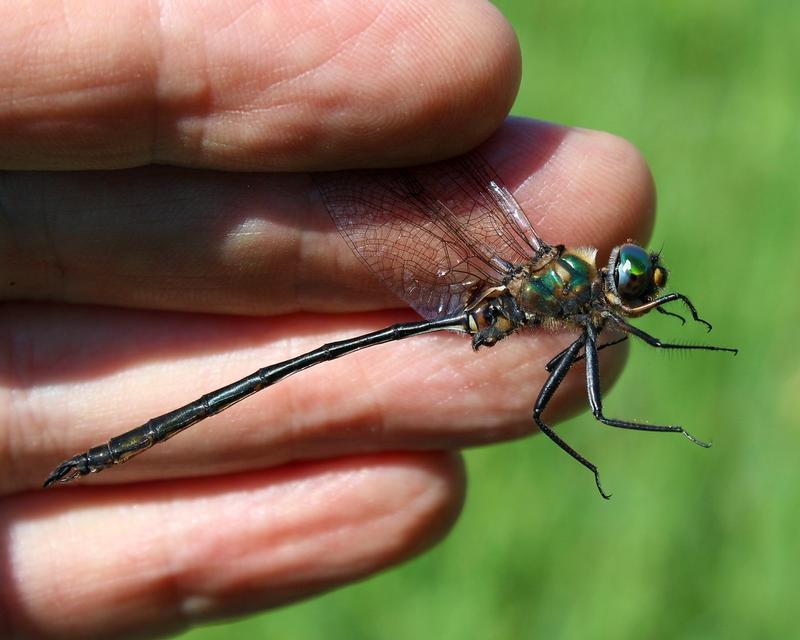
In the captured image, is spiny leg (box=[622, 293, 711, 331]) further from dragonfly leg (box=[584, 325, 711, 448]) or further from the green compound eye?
dragonfly leg (box=[584, 325, 711, 448])

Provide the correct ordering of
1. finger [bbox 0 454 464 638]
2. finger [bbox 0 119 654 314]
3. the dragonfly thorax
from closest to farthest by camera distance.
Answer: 1. finger [bbox 0 119 654 314]
2. the dragonfly thorax
3. finger [bbox 0 454 464 638]

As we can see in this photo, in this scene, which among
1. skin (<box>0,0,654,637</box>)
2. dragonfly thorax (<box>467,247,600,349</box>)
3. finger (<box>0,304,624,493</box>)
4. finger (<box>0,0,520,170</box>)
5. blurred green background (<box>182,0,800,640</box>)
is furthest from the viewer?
blurred green background (<box>182,0,800,640</box>)

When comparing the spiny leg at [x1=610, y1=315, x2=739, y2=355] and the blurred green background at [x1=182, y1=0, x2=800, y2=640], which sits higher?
the spiny leg at [x1=610, y1=315, x2=739, y2=355]

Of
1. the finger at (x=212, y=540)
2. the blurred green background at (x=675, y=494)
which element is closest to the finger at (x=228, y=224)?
the finger at (x=212, y=540)

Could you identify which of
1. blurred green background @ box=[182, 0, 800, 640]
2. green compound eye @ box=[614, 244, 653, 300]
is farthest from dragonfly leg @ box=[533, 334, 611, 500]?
blurred green background @ box=[182, 0, 800, 640]

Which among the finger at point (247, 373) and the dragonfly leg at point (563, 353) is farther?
the finger at point (247, 373)

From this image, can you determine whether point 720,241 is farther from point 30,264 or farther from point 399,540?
point 30,264

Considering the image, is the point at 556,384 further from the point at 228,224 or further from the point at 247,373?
the point at 228,224

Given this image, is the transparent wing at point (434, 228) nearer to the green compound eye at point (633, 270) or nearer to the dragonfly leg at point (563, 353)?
the green compound eye at point (633, 270)
